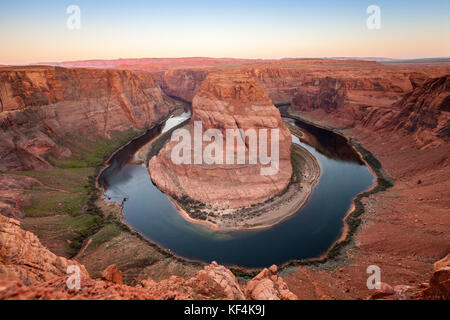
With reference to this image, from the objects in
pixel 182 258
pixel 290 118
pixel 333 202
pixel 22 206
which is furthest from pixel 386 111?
pixel 22 206

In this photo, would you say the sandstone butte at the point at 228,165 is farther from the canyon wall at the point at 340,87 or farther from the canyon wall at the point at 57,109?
the canyon wall at the point at 57,109

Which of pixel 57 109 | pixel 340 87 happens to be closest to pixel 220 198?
pixel 57 109

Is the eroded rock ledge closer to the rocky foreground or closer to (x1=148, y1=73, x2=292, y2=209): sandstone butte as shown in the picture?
(x1=148, y1=73, x2=292, y2=209): sandstone butte

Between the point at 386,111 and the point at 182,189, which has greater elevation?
the point at 386,111

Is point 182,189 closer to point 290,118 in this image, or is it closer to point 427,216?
point 427,216

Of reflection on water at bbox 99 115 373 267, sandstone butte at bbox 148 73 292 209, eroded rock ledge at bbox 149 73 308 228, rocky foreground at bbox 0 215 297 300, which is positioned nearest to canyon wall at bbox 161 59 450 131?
sandstone butte at bbox 148 73 292 209

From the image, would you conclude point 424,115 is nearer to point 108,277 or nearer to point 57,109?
point 108,277
